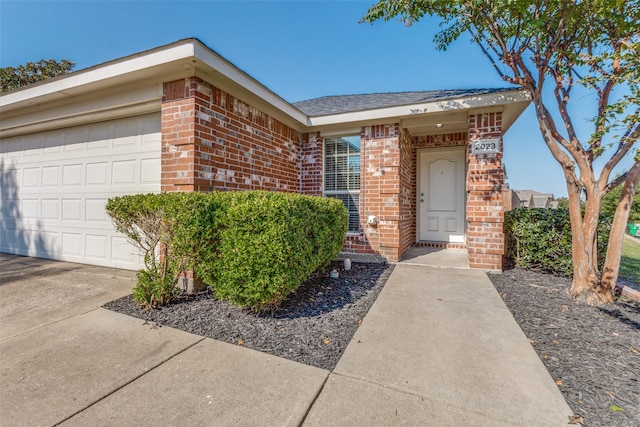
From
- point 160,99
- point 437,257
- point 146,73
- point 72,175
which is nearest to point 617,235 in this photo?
point 437,257

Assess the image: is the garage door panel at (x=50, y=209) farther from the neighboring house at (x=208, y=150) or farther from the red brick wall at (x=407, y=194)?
the red brick wall at (x=407, y=194)

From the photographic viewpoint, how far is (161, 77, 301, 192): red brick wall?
3.47 meters

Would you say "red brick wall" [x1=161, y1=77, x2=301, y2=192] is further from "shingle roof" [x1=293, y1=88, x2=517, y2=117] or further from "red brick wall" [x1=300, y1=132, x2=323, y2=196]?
"shingle roof" [x1=293, y1=88, x2=517, y2=117]

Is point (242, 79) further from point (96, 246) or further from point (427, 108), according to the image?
point (96, 246)

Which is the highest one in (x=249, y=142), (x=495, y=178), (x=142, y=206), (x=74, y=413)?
(x=249, y=142)

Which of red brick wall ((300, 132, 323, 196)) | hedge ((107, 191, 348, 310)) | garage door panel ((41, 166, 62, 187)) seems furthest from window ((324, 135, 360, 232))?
garage door panel ((41, 166, 62, 187))

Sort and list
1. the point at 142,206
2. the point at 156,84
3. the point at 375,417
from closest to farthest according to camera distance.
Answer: the point at 375,417 < the point at 142,206 < the point at 156,84

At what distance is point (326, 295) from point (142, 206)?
2.38 metres

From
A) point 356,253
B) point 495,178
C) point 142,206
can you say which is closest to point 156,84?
point 142,206

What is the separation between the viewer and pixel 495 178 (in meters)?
4.49

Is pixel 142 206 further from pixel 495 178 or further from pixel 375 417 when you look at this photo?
pixel 495 178

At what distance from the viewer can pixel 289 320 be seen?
106 inches

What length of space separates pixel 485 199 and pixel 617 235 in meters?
1.63

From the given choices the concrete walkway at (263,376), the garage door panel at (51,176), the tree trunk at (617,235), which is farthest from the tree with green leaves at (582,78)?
the garage door panel at (51,176)
